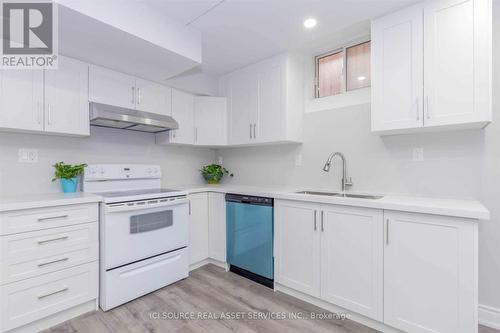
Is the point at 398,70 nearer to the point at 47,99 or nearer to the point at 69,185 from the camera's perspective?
the point at 47,99

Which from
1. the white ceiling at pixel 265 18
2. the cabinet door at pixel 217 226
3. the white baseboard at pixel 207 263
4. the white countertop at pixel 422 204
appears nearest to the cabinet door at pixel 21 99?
the white ceiling at pixel 265 18

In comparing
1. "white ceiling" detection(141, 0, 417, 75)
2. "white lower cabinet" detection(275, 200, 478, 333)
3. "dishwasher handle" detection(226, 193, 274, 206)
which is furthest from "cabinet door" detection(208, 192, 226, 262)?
"white ceiling" detection(141, 0, 417, 75)

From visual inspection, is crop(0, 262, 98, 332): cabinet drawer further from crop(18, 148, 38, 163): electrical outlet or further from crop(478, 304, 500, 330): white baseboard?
crop(478, 304, 500, 330): white baseboard

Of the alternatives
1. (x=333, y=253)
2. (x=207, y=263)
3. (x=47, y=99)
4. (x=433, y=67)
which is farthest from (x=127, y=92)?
(x=433, y=67)

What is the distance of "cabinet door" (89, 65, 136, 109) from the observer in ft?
7.75

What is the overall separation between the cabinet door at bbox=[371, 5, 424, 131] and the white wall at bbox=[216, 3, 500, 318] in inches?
14.0

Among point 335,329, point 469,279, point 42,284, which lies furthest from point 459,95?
point 42,284

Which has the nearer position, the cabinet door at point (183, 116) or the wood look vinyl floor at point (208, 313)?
the wood look vinyl floor at point (208, 313)

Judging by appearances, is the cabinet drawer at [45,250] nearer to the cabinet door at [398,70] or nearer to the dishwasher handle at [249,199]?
the dishwasher handle at [249,199]

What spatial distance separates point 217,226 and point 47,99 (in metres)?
2.06

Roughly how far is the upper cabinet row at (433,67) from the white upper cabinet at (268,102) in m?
0.90

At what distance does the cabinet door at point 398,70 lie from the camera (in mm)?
1874

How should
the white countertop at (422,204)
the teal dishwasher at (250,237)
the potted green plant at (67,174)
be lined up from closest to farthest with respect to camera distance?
the white countertop at (422,204)
the potted green plant at (67,174)
the teal dishwasher at (250,237)

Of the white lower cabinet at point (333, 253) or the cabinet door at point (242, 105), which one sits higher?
the cabinet door at point (242, 105)
